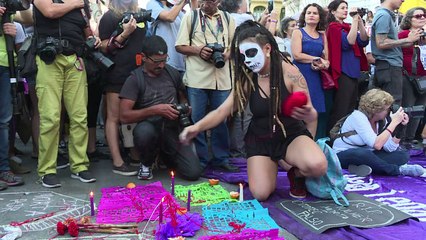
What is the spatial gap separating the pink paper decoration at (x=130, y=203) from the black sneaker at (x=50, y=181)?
17.3 inches

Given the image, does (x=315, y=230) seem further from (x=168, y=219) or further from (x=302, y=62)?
(x=302, y=62)

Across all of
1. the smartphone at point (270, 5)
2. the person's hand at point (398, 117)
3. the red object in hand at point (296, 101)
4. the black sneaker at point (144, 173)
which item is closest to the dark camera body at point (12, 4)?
the black sneaker at point (144, 173)

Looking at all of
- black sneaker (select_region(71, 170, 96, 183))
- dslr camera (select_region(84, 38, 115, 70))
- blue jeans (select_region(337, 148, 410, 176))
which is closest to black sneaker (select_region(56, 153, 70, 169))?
black sneaker (select_region(71, 170, 96, 183))

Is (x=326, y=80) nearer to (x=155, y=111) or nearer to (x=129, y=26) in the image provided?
(x=155, y=111)

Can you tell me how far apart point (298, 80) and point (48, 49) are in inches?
85.2

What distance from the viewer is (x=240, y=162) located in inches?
207

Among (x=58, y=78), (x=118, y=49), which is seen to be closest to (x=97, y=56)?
(x=118, y=49)

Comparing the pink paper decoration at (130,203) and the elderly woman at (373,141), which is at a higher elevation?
the elderly woman at (373,141)

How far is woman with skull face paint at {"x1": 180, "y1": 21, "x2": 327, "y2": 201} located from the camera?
3.81 m

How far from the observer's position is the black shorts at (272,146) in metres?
3.94

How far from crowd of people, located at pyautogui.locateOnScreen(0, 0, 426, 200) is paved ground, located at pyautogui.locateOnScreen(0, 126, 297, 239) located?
0.10 m

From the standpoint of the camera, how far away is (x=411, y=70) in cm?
651

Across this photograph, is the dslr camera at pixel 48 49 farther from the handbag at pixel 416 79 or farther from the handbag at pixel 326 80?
the handbag at pixel 416 79

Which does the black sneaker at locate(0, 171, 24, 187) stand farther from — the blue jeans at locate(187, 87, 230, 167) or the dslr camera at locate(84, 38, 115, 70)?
the blue jeans at locate(187, 87, 230, 167)
